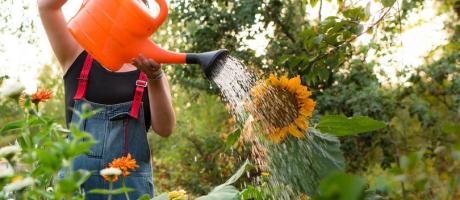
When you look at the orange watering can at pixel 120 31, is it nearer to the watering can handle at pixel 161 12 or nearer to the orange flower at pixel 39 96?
the watering can handle at pixel 161 12

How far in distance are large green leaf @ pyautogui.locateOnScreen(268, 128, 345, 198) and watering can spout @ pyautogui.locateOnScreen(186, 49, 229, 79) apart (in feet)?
0.93

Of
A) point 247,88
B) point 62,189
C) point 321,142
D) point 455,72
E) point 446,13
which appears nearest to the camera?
point 62,189

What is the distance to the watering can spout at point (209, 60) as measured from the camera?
1.36 m

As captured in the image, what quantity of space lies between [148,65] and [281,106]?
1.14 ft

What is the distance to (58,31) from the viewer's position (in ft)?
5.22

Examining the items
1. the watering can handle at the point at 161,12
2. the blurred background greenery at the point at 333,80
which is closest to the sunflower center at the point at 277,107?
the watering can handle at the point at 161,12

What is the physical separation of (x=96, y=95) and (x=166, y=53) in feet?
0.97

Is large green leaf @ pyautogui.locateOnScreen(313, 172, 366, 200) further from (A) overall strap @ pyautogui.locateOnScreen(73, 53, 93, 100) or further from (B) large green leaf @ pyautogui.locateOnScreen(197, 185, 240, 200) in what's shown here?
(A) overall strap @ pyautogui.locateOnScreen(73, 53, 93, 100)

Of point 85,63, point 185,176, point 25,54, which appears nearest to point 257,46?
point 185,176

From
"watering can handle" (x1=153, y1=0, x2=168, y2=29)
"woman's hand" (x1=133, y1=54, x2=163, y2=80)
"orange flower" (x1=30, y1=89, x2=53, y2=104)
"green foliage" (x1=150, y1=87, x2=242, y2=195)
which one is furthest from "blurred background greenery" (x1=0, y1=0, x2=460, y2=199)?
"orange flower" (x1=30, y1=89, x2=53, y2=104)

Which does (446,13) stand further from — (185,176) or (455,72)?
(185,176)

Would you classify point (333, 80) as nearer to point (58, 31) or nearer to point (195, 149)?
point (195, 149)

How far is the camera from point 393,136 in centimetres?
544

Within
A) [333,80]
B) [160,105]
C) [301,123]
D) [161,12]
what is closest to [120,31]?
[161,12]
